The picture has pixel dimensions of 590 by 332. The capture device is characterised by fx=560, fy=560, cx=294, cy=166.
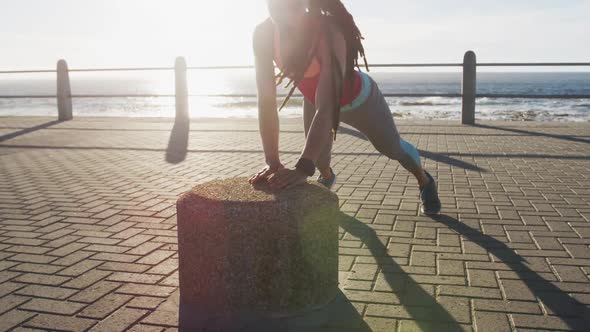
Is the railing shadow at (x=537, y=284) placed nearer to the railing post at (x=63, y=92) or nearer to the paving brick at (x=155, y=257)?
the paving brick at (x=155, y=257)

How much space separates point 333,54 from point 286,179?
70 cm

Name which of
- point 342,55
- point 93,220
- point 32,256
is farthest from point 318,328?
point 93,220

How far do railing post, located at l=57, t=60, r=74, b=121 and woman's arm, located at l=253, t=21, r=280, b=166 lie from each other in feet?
36.3

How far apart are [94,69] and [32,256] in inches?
416

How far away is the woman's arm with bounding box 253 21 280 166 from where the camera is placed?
3.06 meters

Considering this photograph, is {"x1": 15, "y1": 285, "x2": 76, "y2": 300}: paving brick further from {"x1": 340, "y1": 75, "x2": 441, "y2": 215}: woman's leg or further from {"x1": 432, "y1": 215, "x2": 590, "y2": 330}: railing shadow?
{"x1": 432, "y1": 215, "x2": 590, "y2": 330}: railing shadow

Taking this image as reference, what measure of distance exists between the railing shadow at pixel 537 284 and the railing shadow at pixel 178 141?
427 centimetres

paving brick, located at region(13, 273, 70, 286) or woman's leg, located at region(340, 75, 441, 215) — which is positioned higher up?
woman's leg, located at region(340, 75, 441, 215)

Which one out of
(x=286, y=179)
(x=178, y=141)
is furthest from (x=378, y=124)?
(x=178, y=141)

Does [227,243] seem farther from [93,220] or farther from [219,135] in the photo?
[219,135]

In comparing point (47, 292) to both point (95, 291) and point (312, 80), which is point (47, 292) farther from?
point (312, 80)

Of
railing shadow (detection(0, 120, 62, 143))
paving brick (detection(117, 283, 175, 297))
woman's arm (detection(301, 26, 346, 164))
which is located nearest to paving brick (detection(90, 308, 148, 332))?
paving brick (detection(117, 283, 175, 297))

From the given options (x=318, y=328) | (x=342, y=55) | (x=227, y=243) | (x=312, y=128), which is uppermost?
(x=342, y=55)

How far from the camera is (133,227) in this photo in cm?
399
